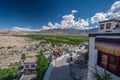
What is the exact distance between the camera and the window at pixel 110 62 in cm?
887

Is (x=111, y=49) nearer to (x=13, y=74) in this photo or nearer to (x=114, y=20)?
(x=114, y=20)

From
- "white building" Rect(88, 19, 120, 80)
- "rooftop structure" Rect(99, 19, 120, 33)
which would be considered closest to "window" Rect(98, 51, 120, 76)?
"white building" Rect(88, 19, 120, 80)

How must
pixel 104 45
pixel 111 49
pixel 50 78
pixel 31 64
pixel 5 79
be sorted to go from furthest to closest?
pixel 31 64 → pixel 5 79 → pixel 50 78 → pixel 104 45 → pixel 111 49

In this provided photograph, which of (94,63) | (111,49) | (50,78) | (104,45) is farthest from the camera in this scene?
(50,78)

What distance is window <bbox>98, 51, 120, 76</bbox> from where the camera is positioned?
29.1 ft

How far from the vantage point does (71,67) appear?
24.3 metres

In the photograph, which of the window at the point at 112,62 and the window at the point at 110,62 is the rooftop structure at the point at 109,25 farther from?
the window at the point at 112,62

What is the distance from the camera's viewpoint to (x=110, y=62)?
959 cm

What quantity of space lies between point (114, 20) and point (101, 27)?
1.40 metres

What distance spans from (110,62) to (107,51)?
78cm

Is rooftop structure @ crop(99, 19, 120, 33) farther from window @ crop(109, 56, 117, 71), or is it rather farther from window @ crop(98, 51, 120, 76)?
window @ crop(109, 56, 117, 71)

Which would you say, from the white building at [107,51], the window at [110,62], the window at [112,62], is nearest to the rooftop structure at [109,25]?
the white building at [107,51]

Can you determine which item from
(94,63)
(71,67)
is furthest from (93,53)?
(71,67)

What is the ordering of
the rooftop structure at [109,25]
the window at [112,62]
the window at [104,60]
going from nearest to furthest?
the window at [112,62], the window at [104,60], the rooftop structure at [109,25]
